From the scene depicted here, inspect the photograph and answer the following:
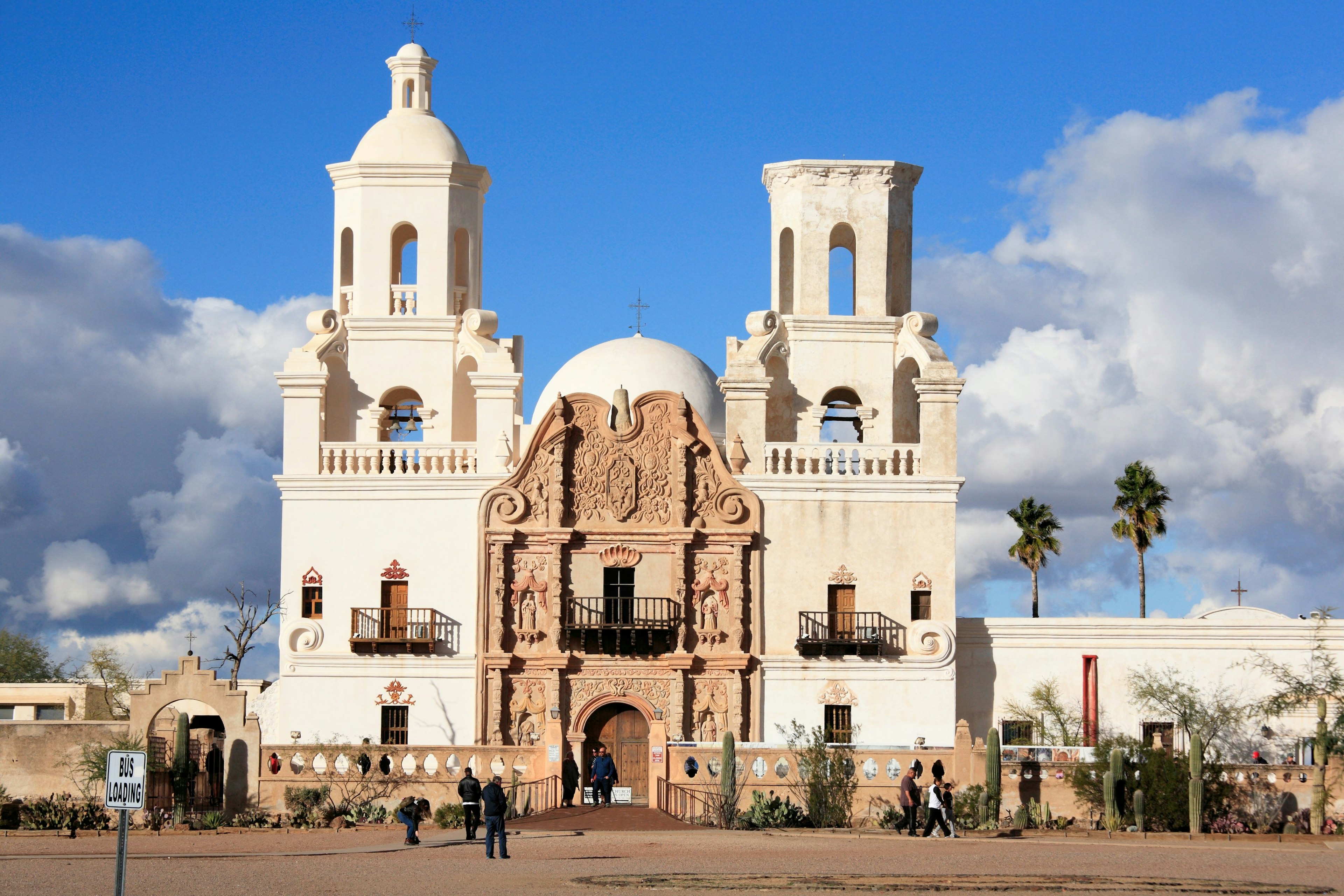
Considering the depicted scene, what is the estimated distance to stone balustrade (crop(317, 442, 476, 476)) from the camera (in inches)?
1650

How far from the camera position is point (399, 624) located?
41156mm

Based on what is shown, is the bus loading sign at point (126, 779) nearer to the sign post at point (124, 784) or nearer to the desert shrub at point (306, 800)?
the sign post at point (124, 784)

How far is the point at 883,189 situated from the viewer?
144 feet

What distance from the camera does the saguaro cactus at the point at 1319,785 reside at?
35750 millimetres

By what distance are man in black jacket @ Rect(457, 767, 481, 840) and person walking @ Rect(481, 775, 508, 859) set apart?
276 centimetres

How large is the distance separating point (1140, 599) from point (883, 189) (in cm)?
1831

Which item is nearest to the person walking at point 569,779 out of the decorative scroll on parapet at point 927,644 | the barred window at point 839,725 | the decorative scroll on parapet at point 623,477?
the decorative scroll on parapet at point 623,477

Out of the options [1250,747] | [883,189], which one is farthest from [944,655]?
[883,189]

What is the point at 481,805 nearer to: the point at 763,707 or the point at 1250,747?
the point at 763,707

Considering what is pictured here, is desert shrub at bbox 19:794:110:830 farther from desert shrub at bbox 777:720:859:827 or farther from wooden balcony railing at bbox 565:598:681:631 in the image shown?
desert shrub at bbox 777:720:859:827

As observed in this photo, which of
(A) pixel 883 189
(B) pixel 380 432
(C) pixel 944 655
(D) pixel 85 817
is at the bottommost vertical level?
(D) pixel 85 817

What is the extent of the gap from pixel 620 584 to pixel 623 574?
270 mm

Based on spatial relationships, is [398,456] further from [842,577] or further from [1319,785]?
[1319,785]

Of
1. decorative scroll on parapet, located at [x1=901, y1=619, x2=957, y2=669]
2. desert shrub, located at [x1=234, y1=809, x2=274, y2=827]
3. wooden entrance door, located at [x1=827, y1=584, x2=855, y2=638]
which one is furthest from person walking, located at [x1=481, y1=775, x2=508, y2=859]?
decorative scroll on parapet, located at [x1=901, y1=619, x2=957, y2=669]
